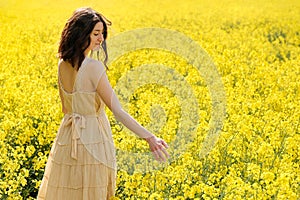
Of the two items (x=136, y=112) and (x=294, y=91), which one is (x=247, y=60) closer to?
(x=294, y=91)

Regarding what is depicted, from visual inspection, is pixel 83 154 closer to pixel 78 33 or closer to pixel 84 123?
pixel 84 123

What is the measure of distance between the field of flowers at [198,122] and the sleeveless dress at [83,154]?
44 centimetres

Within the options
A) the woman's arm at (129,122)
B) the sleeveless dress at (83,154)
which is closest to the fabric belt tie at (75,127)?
the sleeveless dress at (83,154)

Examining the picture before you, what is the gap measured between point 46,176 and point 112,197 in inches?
19.7

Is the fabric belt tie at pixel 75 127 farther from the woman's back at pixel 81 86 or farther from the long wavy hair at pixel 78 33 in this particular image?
the long wavy hair at pixel 78 33

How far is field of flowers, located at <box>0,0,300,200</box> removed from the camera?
15.9 feet

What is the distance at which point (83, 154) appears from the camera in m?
4.27

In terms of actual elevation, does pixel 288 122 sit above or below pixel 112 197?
above

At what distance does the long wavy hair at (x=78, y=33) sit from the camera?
3.99 m

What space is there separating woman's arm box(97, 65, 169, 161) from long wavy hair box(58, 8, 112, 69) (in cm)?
23

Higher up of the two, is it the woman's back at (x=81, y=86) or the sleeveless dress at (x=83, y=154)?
the woman's back at (x=81, y=86)

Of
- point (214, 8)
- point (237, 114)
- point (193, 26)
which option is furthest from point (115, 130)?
point (214, 8)

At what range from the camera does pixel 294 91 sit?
863cm

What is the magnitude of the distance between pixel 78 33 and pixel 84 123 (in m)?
0.63
